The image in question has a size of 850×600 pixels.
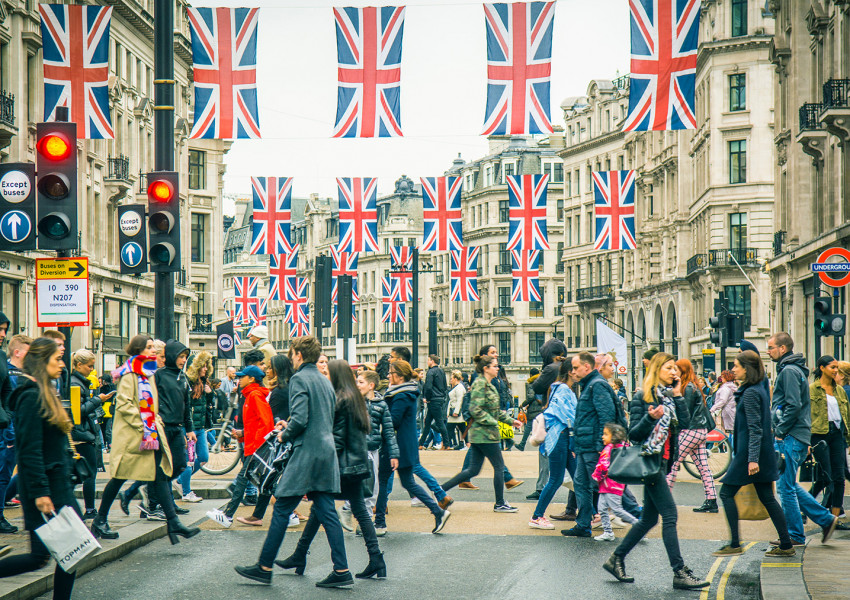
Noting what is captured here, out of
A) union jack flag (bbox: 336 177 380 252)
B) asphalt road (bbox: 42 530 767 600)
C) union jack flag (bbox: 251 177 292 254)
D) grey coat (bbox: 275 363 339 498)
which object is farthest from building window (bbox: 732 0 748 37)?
grey coat (bbox: 275 363 339 498)

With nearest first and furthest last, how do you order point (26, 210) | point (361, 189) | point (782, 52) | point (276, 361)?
point (26, 210) < point (276, 361) < point (361, 189) < point (782, 52)

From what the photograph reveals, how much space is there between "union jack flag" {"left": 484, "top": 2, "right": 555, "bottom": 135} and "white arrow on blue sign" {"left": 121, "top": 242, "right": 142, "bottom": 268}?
7412 millimetres

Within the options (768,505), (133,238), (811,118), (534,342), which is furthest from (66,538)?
(534,342)

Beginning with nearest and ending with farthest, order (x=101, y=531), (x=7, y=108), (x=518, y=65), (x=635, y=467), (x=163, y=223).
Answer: (x=635, y=467) → (x=101, y=531) → (x=163, y=223) → (x=518, y=65) → (x=7, y=108)

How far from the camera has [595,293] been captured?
3314 inches

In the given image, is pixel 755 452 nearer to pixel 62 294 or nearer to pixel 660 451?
pixel 660 451

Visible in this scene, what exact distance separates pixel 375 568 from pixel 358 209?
21.3 meters

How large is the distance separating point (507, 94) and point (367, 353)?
94517 mm

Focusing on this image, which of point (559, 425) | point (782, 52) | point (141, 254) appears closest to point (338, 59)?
point (141, 254)

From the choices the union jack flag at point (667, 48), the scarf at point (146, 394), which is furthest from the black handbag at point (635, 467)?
the union jack flag at point (667, 48)

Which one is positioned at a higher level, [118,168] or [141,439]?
[118,168]

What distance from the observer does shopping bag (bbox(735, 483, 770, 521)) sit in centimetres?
1006

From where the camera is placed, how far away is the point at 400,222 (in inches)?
4232

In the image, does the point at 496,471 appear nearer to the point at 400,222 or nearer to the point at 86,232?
the point at 86,232
